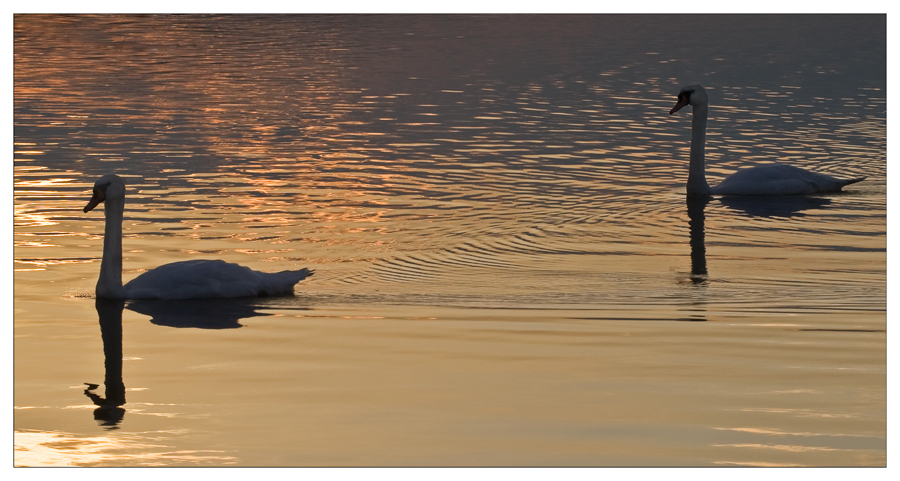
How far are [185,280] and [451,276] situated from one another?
2497 millimetres

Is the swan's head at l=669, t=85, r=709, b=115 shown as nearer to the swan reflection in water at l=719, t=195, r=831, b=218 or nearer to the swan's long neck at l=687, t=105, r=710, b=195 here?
the swan's long neck at l=687, t=105, r=710, b=195

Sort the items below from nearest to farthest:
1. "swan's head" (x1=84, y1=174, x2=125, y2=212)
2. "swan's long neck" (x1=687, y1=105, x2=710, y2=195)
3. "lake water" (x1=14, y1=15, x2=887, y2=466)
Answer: "lake water" (x1=14, y1=15, x2=887, y2=466), "swan's head" (x1=84, y1=174, x2=125, y2=212), "swan's long neck" (x1=687, y1=105, x2=710, y2=195)

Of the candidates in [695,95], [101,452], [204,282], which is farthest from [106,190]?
[695,95]

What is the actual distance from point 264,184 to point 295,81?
1296 centimetres

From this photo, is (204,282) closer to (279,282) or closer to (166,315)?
(166,315)

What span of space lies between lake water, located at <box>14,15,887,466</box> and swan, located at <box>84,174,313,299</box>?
140mm

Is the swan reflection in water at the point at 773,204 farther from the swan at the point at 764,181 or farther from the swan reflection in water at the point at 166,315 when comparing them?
the swan reflection in water at the point at 166,315

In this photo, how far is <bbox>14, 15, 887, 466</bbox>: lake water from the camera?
28.8ft

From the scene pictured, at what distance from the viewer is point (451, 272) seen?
13.7m

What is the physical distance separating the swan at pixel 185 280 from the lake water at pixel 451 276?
140mm

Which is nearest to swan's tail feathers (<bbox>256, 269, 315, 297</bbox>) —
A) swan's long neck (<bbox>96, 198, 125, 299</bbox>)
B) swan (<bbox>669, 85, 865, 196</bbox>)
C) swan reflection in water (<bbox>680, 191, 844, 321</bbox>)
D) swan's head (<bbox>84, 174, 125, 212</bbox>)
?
swan's long neck (<bbox>96, 198, 125, 299</bbox>)

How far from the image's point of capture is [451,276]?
13.5 m

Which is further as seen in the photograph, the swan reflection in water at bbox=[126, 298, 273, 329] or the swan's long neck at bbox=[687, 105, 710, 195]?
the swan's long neck at bbox=[687, 105, 710, 195]

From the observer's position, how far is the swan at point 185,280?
12.4 meters
